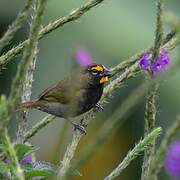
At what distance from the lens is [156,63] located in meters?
2.15

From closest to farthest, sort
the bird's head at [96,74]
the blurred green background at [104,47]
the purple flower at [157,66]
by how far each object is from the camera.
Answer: the purple flower at [157,66] < the bird's head at [96,74] < the blurred green background at [104,47]

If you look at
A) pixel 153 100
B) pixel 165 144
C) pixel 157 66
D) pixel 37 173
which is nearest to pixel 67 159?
pixel 37 173

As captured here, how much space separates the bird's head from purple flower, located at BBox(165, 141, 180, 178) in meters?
1.82

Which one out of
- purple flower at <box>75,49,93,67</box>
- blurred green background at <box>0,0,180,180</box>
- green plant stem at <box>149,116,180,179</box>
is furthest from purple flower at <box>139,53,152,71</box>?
blurred green background at <box>0,0,180,180</box>

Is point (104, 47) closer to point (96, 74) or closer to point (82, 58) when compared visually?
point (96, 74)

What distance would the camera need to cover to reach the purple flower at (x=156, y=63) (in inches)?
84.1

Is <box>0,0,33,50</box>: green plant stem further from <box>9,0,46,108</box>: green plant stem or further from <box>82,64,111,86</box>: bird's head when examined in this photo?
<box>82,64,111,86</box>: bird's head

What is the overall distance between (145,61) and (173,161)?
34.0 inches

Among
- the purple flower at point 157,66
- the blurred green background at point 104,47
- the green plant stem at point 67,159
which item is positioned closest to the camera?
the green plant stem at point 67,159

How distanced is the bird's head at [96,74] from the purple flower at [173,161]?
1819mm

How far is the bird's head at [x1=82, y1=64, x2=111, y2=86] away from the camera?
11.1 feet

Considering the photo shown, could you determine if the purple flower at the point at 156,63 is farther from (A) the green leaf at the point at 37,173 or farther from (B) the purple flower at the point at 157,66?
(A) the green leaf at the point at 37,173

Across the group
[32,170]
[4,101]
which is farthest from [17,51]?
[4,101]

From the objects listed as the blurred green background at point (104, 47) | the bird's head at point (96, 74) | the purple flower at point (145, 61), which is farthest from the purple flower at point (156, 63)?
the blurred green background at point (104, 47)
